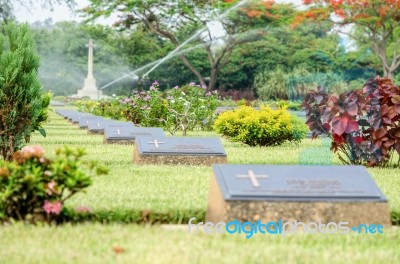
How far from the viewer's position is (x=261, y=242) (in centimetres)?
506

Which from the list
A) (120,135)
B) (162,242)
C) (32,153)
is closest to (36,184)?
(32,153)

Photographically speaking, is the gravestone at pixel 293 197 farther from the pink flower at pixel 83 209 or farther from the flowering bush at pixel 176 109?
the flowering bush at pixel 176 109

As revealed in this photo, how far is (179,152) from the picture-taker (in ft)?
33.1

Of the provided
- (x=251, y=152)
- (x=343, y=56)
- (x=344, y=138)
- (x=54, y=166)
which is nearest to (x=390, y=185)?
(x=344, y=138)

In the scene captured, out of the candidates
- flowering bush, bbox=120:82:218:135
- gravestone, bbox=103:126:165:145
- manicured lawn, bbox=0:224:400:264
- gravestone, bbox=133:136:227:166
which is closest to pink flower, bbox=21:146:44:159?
manicured lawn, bbox=0:224:400:264

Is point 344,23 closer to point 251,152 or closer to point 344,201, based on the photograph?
point 251,152

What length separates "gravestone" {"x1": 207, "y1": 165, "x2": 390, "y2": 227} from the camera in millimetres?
5410

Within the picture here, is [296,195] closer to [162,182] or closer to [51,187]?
[51,187]

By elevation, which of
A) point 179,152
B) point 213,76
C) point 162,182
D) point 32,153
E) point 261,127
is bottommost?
point 213,76

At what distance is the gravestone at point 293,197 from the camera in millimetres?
5410

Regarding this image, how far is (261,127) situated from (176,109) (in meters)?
5.31

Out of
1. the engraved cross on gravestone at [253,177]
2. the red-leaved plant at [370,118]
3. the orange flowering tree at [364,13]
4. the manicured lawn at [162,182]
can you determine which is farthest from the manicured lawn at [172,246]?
the orange flowering tree at [364,13]

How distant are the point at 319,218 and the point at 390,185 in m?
2.74

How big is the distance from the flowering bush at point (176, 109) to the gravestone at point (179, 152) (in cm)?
852
